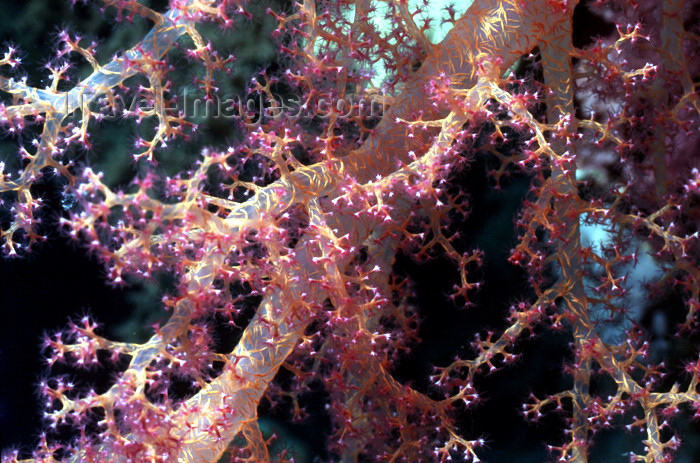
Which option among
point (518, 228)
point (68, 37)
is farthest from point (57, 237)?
point (518, 228)

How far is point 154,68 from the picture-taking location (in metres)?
1.95

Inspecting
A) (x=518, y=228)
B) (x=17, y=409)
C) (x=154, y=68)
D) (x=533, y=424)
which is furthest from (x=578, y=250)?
(x=17, y=409)

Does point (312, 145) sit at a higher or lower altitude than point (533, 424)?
higher

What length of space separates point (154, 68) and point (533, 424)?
213cm

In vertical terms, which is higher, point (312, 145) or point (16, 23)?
point (312, 145)

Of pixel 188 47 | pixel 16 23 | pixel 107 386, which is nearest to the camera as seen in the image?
pixel 107 386

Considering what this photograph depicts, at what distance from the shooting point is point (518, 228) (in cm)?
226

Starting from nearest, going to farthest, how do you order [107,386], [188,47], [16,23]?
[107,386]
[16,23]
[188,47]

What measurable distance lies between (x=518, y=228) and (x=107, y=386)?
1.73 metres

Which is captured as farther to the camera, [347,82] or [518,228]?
[518,228]

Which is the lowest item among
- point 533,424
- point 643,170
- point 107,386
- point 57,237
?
point 107,386

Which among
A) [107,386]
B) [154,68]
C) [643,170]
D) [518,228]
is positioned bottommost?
[107,386]

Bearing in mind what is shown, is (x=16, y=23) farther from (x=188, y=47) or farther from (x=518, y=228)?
(x=518, y=228)

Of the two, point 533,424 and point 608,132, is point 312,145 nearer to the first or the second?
point 608,132
